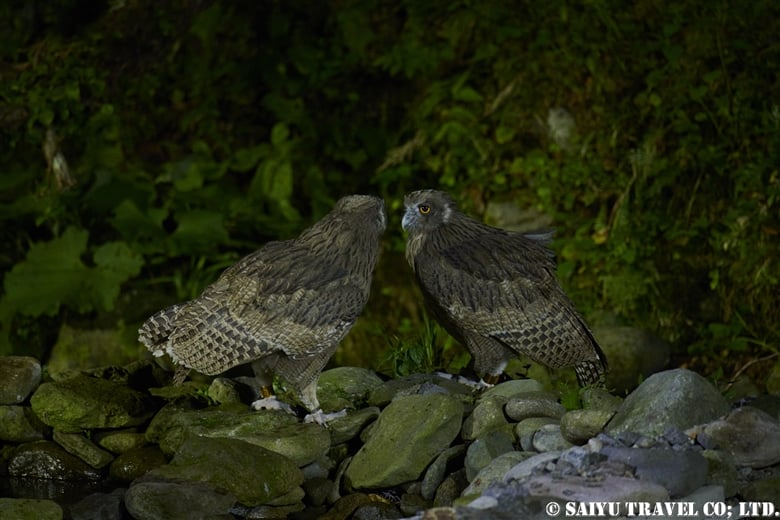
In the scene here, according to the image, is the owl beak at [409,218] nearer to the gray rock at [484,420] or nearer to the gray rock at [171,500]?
the gray rock at [484,420]

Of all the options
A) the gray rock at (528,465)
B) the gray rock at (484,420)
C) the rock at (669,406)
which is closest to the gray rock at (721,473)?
the rock at (669,406)

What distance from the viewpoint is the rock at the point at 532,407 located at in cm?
580

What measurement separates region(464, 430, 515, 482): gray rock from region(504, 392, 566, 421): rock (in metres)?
0.19

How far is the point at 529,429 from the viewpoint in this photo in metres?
5.68

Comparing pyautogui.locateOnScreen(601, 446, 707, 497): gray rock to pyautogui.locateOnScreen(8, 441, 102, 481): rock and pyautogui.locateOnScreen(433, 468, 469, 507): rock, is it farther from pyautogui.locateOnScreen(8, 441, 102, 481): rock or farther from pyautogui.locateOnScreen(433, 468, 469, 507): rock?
pyautogui.locateOnScreen(8, 441, 102, 481): rock

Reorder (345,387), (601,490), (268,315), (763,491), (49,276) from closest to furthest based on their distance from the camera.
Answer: (601,490), (763,491), (268,315), (345,387), (49,276)

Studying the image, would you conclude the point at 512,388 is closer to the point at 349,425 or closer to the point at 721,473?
the point at 349,425

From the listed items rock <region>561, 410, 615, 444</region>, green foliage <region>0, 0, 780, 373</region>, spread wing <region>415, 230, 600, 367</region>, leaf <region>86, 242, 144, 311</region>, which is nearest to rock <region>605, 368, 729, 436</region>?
rock <region>561, 410, 615, 444</region>

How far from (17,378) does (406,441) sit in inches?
92.9

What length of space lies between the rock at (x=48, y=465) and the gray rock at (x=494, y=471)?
2207 millimetres

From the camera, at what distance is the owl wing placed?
6082 mm

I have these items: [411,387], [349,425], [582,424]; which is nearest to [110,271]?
[411,387]

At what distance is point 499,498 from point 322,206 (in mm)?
5576

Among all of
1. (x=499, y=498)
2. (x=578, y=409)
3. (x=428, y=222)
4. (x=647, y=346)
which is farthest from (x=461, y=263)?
(x=647, y=346)
